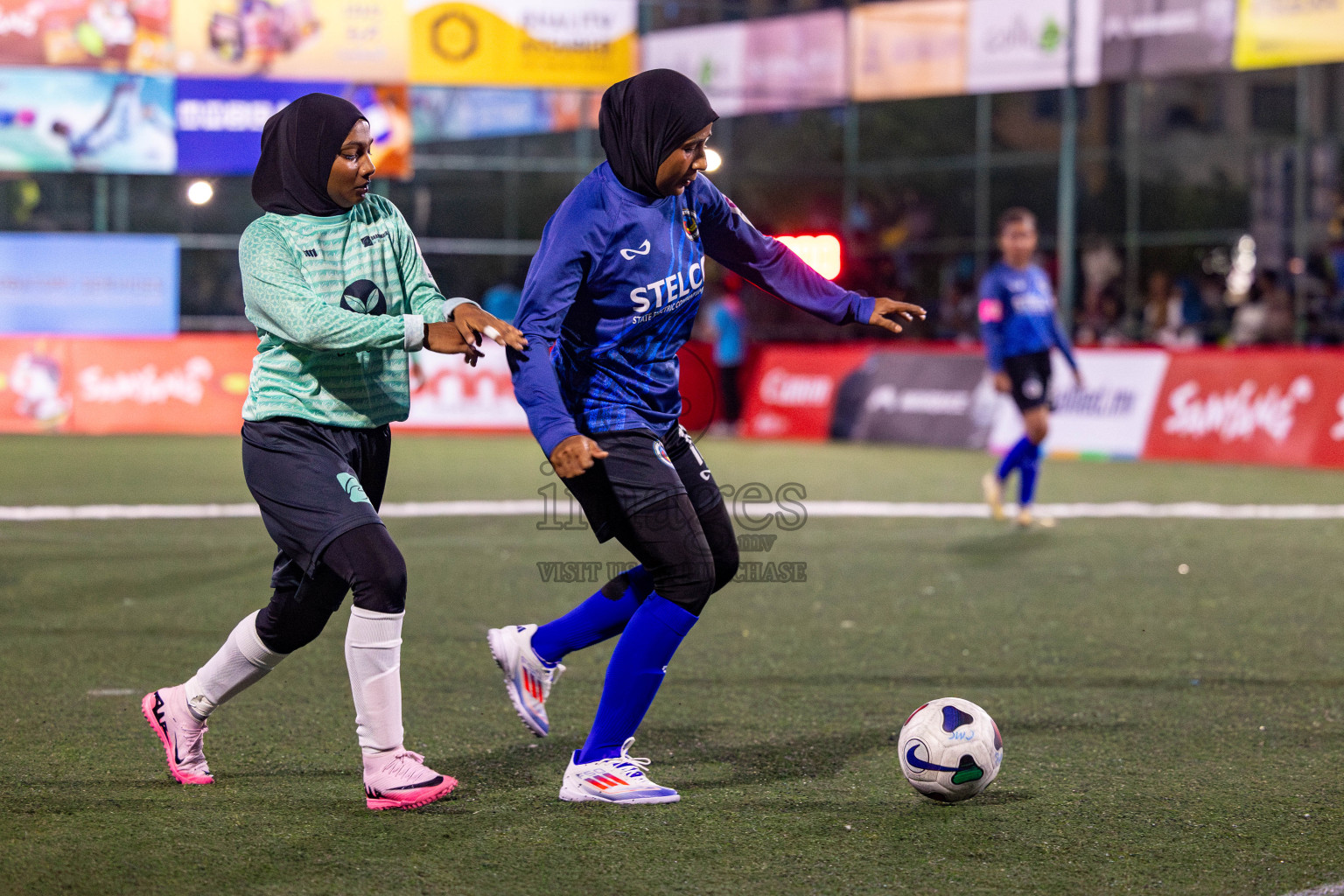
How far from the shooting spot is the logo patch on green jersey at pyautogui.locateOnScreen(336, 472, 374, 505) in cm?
437

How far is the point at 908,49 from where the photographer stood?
89.2ft

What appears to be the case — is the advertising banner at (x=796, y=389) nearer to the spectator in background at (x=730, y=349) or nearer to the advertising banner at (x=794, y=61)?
the spectator in background at (x=730, y=349)

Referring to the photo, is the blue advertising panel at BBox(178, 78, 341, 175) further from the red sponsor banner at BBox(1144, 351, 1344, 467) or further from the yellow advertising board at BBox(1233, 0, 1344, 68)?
the red sponsor banner at BBox(1144, 351, 1344, 467)

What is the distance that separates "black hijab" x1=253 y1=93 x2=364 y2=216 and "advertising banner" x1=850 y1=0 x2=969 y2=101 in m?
22.8

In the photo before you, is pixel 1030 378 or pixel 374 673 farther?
pixel 1030 378

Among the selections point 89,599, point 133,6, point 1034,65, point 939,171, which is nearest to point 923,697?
point 89,599

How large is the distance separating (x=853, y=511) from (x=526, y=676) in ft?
24.6

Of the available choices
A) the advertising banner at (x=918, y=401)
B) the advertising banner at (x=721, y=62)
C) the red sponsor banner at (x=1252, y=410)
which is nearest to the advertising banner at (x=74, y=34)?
the advertising banner at (x=721, y=62)

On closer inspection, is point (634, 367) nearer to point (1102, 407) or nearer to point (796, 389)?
point (1102, 407)

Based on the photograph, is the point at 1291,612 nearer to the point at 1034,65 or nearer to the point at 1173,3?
the point at 1173,3

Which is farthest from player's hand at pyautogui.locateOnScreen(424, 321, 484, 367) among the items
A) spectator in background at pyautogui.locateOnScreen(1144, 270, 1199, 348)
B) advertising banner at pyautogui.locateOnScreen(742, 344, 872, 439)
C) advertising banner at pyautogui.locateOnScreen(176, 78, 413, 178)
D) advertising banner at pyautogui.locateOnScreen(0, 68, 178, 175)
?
advertising banner at pyautogui.locateOnScreen(0, 68, 178, 175)

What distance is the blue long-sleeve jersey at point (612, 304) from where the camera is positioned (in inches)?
172

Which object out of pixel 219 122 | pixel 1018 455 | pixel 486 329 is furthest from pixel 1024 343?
pixel 219 122

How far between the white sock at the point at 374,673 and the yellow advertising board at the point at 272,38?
22.1m
